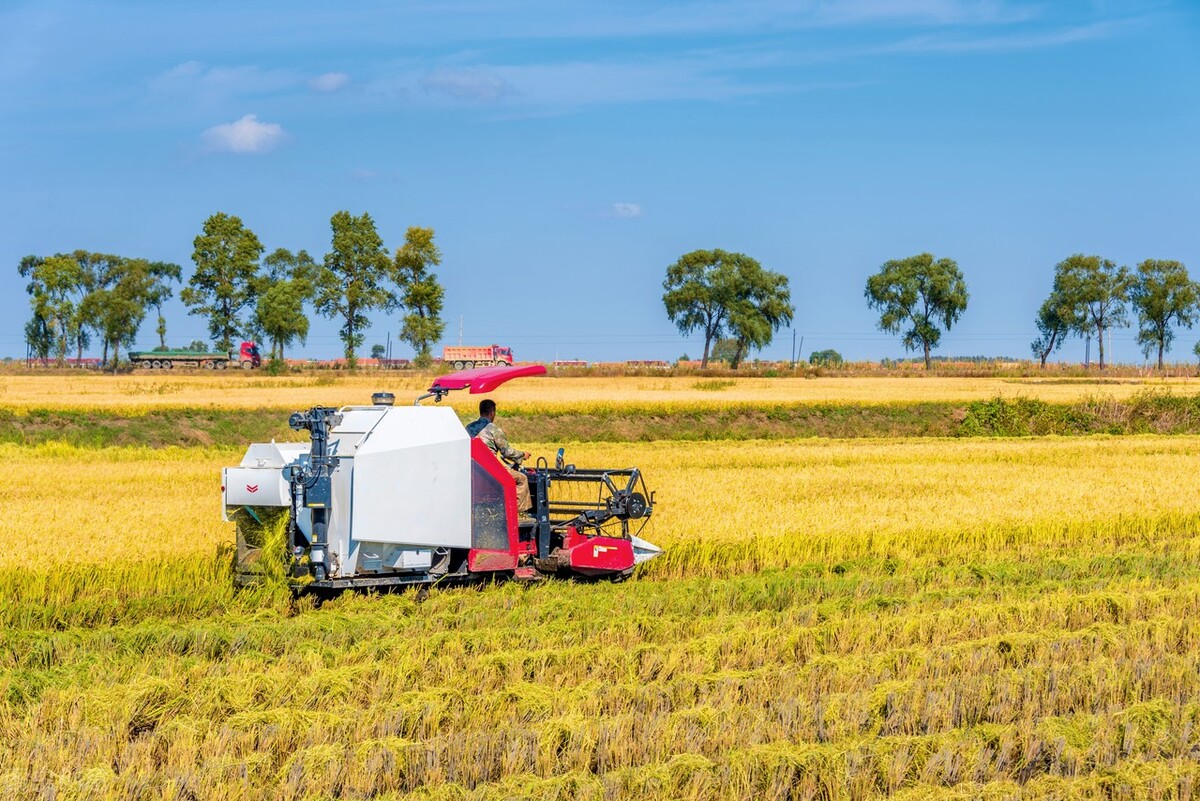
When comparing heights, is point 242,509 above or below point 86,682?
above

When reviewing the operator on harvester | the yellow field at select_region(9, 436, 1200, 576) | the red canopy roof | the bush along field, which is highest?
the red canopy roof

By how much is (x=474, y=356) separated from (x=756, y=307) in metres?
29.4

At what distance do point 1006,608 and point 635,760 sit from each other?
5.44 metres

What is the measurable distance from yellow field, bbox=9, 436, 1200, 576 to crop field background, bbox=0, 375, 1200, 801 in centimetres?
10

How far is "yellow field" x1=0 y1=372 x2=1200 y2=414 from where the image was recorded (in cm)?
4291

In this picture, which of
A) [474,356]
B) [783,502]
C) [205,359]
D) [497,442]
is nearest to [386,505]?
[497,442]

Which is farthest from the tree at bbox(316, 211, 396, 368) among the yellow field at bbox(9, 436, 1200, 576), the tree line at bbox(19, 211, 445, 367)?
the yellow field at bbox(9, 436, 1200, 576)

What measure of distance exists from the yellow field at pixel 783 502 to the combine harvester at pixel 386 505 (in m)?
1.95

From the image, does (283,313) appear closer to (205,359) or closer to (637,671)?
(205,359)

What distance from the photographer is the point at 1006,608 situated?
11680 mm

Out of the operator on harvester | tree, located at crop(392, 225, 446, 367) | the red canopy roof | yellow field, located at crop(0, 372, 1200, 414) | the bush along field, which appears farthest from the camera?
tree, located at crop(392, 225, 446, 367)

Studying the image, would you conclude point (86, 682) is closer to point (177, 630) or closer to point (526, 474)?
point (177, 630)

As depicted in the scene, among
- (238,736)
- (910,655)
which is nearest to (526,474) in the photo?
(910,655)

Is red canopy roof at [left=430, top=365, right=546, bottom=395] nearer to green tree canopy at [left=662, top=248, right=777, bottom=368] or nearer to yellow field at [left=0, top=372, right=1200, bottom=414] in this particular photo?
yellow field at [left=0, top=372, right=1200, bottom=414]
